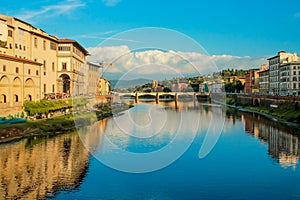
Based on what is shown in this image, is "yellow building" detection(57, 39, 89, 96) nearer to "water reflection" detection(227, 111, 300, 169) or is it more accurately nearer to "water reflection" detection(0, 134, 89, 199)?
"water reflection" detection(0, 134, 89, 199)

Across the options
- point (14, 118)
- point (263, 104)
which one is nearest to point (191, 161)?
point (14, 118)

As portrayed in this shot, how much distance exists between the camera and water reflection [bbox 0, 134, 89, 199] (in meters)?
17.2

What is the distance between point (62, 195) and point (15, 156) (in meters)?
9.05

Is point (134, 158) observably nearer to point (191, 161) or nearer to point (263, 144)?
point (191, 161)

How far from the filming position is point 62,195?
647 inches

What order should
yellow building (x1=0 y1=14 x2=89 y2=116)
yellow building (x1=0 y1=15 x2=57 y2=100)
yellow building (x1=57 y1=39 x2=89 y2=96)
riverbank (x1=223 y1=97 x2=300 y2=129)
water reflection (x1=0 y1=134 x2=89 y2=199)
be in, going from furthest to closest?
yellow building (x1=57 y1=39 x2=89 y2=96) < riverbank (x1=223 y1=97 x2=300 y2=129) < yellow building (x1=0 y1=15 x2=57 y2=100) < yellow building (x1=0 y1=14 x2=89 y2=116) < water reflection (x1=0 y1=134 x2=89 y2=199)

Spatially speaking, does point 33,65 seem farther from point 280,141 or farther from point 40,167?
point 280,141

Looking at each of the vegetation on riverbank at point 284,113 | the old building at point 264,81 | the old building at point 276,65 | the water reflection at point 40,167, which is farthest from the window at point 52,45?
the old building at point 264,81

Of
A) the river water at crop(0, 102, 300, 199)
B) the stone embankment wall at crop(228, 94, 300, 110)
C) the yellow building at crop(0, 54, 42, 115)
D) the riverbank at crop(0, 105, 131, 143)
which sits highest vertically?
the yellow building at crop(0, 54, 42, 115)

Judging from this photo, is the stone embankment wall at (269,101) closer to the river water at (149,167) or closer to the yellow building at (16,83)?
the river water at (149,167)

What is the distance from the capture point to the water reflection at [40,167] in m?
17.2

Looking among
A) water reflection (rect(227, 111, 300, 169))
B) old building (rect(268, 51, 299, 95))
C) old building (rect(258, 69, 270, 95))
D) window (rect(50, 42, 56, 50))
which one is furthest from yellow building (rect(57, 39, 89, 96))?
old building (rect(258, 69, 270, 95))

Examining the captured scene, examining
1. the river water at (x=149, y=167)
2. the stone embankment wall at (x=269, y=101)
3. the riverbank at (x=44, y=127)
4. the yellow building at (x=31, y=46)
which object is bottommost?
the river water at (x=149, y=167)

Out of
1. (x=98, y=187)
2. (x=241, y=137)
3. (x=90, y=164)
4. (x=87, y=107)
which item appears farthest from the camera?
(x=87, y=107)
